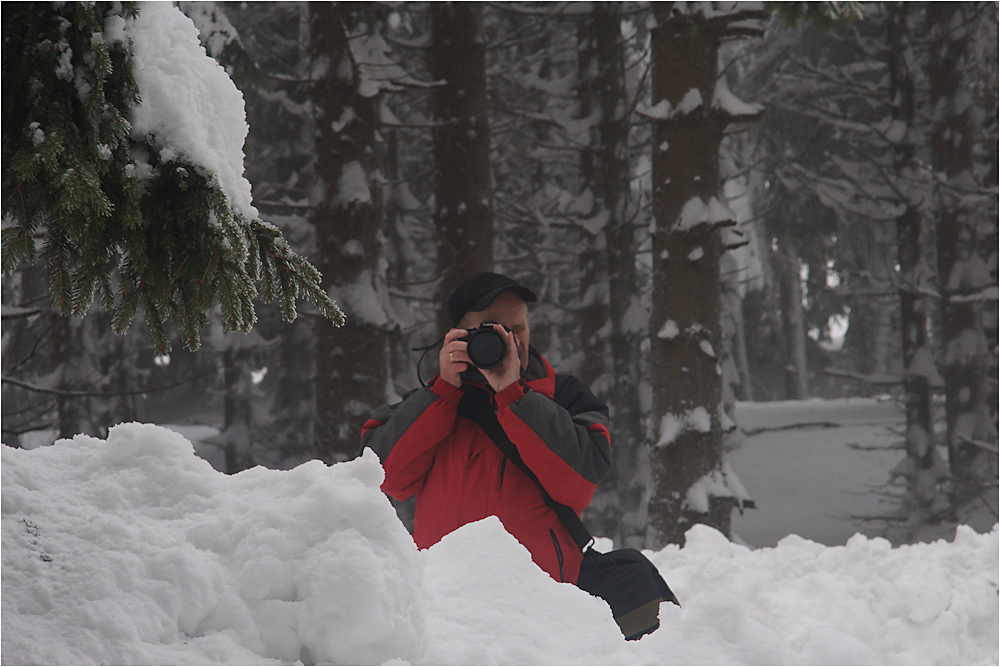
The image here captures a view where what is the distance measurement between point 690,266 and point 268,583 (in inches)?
192

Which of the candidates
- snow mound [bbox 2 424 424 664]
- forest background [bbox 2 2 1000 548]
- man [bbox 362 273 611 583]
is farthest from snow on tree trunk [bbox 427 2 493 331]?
snow mound [bbox 2 424 424 664]

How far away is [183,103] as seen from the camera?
6.15 ft

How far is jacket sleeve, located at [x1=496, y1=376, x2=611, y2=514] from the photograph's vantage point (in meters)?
2.74

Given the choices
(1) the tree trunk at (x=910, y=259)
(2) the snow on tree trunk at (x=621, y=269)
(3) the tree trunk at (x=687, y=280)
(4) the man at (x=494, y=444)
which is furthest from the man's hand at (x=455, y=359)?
(1) the tree trunk at (x=910, y=259)

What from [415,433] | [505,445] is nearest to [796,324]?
[505,445]

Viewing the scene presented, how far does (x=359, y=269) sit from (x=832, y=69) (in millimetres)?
8053

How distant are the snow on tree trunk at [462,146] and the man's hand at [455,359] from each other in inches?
196

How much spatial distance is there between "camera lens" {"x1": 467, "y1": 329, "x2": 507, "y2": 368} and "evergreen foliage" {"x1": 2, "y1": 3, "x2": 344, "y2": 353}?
3.44 ft

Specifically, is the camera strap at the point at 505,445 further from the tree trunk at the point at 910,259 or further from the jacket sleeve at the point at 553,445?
the tree trunk at the point at 910,259

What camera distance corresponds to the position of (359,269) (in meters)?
7.07

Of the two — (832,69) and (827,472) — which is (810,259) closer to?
(827,472)

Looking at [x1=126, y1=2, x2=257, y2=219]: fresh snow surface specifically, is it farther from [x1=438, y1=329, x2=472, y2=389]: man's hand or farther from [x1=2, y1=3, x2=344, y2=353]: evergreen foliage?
[x1=438, y1=329, x2=472, y2=389]: man's hand

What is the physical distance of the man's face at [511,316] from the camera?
3.11m

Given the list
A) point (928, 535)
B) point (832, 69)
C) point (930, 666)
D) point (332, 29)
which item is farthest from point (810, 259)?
point (930, 666)
